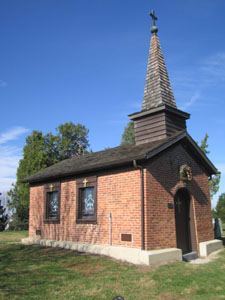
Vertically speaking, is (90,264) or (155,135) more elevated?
(155,135)

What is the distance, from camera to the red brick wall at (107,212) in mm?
9312

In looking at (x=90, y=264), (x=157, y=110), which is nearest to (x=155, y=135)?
(x=157, y=110)

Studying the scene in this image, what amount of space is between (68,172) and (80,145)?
25.7 m

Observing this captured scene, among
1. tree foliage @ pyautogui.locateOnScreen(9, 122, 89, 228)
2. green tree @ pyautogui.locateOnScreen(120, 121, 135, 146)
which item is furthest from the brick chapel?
green tree @ pyautogui.locateOnScreen(120, 121, 135, 146)

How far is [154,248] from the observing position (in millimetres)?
8844

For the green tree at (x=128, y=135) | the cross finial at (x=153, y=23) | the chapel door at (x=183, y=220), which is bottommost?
the chapel door at (x=183, y=220)

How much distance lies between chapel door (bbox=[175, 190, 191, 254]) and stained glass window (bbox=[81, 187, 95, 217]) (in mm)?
3328

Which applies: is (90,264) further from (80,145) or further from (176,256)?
(80,145)

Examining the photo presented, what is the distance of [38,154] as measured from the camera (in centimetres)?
3095

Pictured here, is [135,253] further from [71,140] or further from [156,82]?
[71,140]

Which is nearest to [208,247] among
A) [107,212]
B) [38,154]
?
[107,212]

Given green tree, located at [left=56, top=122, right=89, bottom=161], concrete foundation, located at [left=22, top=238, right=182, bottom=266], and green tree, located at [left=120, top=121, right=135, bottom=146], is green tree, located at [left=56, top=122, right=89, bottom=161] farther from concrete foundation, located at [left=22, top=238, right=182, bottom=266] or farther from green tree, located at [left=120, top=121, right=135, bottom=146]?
concrete foundation, located at [left=22, top=238, right=182, bottom=266]

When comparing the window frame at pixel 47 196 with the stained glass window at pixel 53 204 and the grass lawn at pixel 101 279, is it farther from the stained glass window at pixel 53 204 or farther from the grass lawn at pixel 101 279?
the grass lawn at pixel 101 279

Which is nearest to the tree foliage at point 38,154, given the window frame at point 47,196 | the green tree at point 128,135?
the green tree at point 128,135
